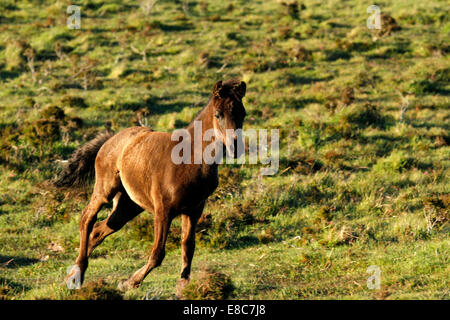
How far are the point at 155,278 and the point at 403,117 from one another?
13.0 metres

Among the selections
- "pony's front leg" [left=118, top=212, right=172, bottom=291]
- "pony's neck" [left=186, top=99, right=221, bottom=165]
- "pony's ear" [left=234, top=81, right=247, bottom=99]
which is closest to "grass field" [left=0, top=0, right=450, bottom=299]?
"pony's front leg" [left=118, top=212, right=172, bottom=291]

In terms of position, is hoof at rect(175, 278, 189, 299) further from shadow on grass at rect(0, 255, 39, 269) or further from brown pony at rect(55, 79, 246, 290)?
shadow on grass at rect(0, 255, 39, 269)

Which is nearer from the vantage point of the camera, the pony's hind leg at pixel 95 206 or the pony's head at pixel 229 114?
the pony's head at pixel 229 114

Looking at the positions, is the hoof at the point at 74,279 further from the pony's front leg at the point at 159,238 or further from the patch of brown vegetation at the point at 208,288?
the patch of brown vegetation at the point at 208,288

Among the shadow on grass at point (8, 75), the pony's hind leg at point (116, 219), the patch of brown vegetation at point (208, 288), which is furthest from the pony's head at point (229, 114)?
the shadow on grass at point (8, 75)

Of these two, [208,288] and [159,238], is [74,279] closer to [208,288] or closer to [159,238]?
[159,238]

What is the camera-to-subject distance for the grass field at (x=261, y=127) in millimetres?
8430

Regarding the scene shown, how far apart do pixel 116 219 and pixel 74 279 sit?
3.68 ft

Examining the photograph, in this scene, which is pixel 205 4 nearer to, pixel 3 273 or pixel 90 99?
pixel 90 99

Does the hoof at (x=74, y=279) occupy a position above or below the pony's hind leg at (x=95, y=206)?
below

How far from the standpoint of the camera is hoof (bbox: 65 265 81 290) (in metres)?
6.67

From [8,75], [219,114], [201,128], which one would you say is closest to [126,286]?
[201,128]

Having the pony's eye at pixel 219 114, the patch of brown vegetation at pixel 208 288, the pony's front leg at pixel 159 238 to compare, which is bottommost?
the patch of brown vegetation at pixel 208 288

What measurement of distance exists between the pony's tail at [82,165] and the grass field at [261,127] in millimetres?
310
